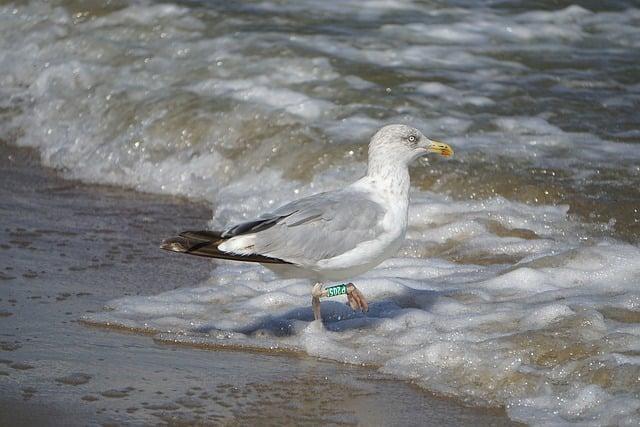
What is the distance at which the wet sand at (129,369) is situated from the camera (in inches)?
159

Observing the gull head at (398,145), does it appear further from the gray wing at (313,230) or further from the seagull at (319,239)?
the gray wing at (313,230)

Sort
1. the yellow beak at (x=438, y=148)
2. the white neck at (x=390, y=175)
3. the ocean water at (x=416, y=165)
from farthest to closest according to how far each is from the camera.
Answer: the yellow beak at (x=438, y=148), the white neck at (x=390, y=175), the ocean water at (x=416, y=165)

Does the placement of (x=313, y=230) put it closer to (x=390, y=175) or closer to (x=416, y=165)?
(x=390, y=175)

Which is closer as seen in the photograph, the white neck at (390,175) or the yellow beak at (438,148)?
the white neck at (390,175)

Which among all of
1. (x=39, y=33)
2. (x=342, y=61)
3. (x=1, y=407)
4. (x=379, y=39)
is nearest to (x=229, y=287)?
(x=1, y=407)

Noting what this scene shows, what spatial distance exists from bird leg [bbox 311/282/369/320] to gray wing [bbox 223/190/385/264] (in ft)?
0.53

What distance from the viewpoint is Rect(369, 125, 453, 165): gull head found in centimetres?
531

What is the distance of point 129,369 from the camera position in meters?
4.44

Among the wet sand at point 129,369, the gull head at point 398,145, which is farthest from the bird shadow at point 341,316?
the gull head at point 398,145

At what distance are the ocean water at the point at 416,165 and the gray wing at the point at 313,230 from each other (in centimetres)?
34

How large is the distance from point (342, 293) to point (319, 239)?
26 cm

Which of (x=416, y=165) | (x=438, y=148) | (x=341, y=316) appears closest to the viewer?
(x=341, y=316)

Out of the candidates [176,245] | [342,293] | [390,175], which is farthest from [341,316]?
[176,245]

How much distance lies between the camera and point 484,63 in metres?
9.34
